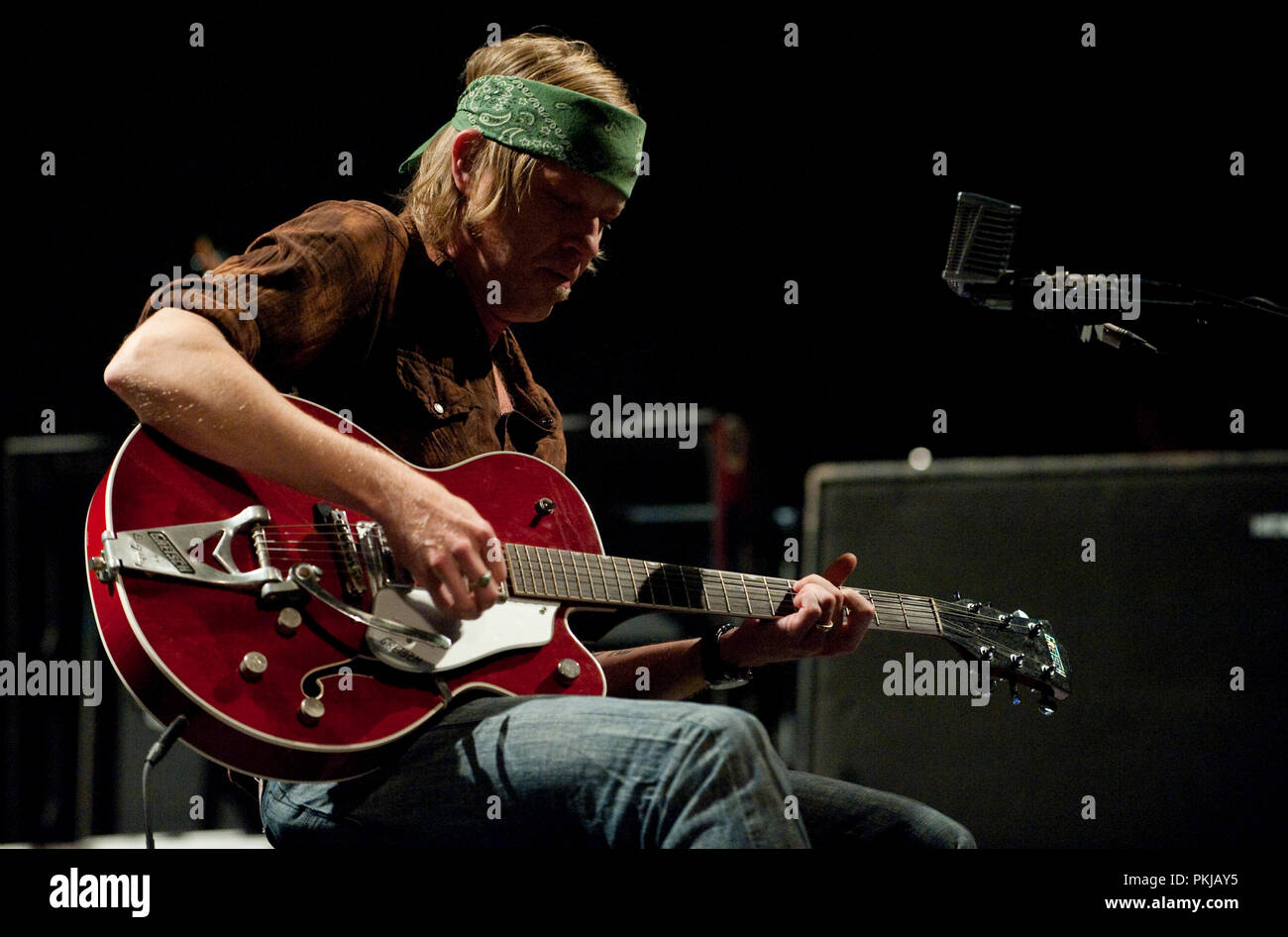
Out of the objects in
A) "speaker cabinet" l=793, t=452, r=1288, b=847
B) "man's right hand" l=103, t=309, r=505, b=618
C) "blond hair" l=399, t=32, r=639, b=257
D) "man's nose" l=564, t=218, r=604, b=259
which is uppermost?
"blond hair" l=399, t=32, r=639, b=257

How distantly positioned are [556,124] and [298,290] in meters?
0.60

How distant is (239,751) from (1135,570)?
2.57 metres

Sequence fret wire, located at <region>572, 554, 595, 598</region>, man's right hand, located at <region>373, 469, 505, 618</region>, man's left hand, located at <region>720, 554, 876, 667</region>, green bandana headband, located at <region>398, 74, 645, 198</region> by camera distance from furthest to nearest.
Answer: man's left hand, located at <region>720, 554, 876, 667</region>, green bandana headband, located at <region>398, 74, 645, 198</region>, fret wire, located at <region>572, 554, 595, 598</region>, man's right hand, located at <region>373, 469, 505, 618</region>

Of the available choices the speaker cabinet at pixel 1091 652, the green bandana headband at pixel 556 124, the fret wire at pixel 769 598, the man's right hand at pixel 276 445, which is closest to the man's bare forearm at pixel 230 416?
the man's right hand at pixel 276 445

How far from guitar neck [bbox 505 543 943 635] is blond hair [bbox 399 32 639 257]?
625mm

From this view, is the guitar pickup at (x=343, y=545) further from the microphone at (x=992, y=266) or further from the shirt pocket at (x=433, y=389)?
the microphone at (x=992, y=266)

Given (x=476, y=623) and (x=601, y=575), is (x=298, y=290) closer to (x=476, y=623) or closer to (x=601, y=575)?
(x=476, y=623)

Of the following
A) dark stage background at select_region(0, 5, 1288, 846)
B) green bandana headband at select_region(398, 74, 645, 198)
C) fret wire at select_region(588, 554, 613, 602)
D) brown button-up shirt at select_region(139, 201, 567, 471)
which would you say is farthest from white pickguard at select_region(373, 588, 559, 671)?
dark stage background at select_region(0, 5, 1288, 846)

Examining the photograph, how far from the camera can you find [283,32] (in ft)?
10.6

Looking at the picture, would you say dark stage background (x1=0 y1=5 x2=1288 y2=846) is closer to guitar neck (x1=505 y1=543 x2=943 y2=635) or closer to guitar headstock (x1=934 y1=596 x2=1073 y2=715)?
guitar headstock (x1=934 y1=596 x2=1073 y2=715)

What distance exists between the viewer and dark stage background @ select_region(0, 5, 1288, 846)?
10.7 feet

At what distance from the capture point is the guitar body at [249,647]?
1511 mm

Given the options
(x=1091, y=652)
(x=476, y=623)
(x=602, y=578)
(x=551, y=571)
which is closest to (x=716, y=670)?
(x=602, y=578)

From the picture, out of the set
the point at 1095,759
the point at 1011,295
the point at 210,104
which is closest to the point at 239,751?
the point at 1011,295
